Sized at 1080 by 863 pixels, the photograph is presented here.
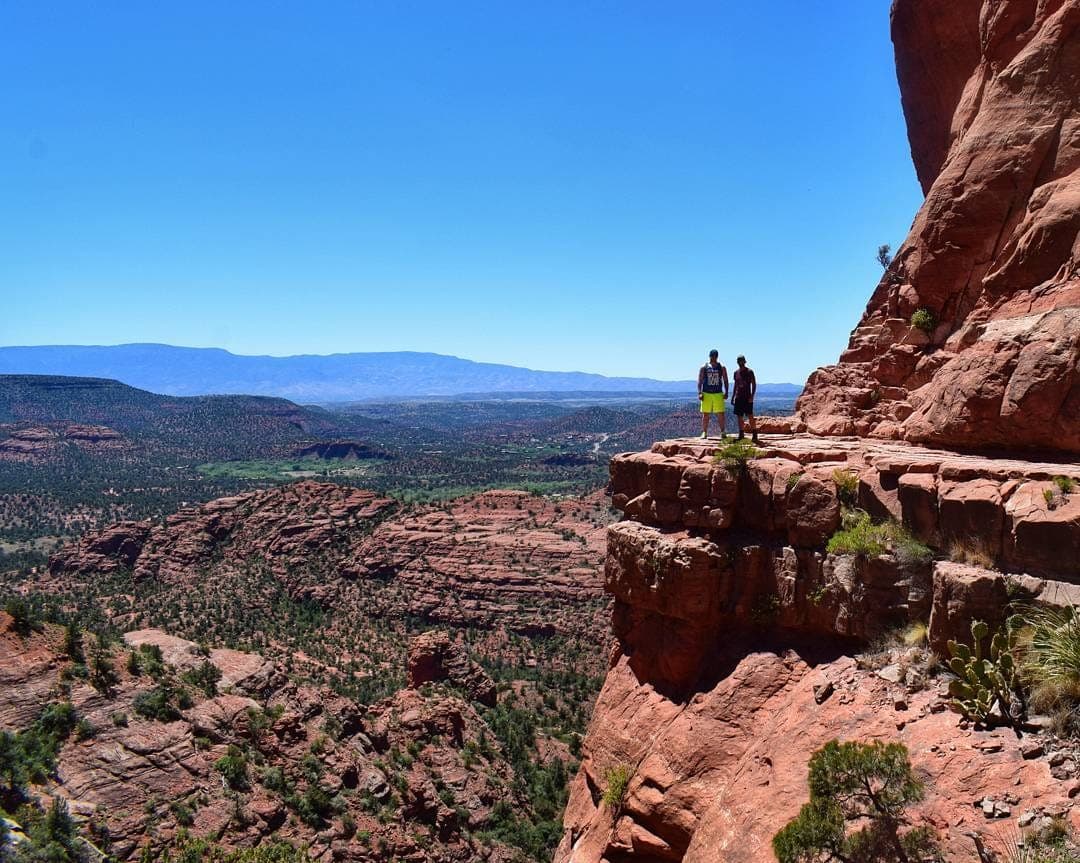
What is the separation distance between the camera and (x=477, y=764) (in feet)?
117

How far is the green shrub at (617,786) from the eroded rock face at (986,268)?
9.27 m

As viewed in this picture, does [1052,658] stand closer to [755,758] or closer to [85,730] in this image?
[755,758]

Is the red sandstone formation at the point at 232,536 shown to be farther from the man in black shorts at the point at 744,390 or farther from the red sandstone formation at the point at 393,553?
the man in black shorts at the point at 744,390

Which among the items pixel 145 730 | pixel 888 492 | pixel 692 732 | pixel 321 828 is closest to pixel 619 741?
pixel 692 732

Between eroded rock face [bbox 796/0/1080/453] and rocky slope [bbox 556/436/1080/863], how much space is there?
1.15 metres

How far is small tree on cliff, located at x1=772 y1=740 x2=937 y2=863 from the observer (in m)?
8.84

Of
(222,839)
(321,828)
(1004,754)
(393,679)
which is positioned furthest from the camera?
(393,679)

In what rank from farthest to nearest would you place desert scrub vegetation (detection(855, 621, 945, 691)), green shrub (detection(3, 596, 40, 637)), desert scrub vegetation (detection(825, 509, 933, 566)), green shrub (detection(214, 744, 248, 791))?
1. green shrub (detection(3, 596, 40, 637))
2. green shrub (detection(214, 744, 248, 791))
3. desert scrub vegetation (detection(825, 509, 933, 566))
4. desert scrub vegetation (detection(855, 621, 945, 691))

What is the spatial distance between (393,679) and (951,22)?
155 feet

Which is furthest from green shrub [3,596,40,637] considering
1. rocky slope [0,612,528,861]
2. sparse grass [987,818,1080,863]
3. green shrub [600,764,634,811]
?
sparse grass [987,818,1080,863]

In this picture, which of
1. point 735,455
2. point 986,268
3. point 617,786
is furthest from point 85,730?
point 986,268

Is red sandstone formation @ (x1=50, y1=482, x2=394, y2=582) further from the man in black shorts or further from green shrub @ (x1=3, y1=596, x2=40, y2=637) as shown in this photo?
the man in black shorts

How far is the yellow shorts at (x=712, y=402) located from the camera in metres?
18.7

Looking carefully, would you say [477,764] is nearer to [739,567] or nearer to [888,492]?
[739,567]
